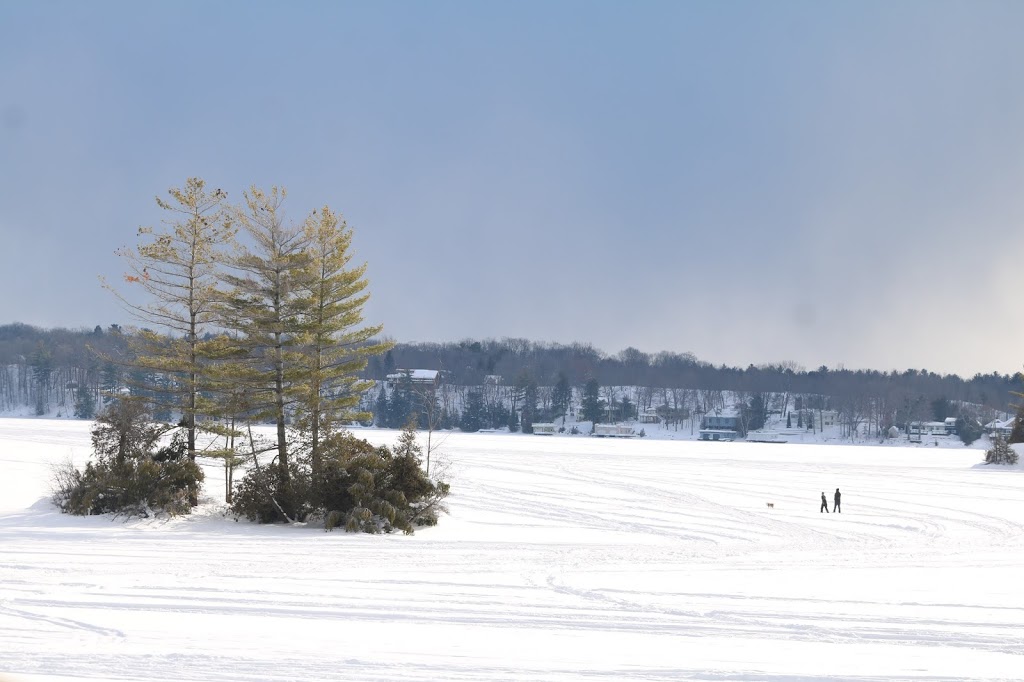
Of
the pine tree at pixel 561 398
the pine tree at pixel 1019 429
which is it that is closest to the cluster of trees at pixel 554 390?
the pine tree at pixel 561 398

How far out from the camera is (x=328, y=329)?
2964 centimetres

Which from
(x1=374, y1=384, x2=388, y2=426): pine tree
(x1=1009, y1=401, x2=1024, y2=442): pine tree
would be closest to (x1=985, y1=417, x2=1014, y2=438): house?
(x1=1009, y1=401, x2=1024, y2=442): pine tree

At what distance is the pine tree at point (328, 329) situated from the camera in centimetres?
2945

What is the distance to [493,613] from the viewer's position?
46.7 feet

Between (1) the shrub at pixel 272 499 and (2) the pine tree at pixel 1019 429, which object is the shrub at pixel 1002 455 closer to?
(2) the pine tree at pixel 1019 429

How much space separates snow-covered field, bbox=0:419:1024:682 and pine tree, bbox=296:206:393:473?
4.71 meters

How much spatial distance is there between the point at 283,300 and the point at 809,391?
177 meters

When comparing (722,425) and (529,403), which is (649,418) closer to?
(722,425)

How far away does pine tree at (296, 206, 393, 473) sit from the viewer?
2945 cm

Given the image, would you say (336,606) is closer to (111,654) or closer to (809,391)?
(111,654)

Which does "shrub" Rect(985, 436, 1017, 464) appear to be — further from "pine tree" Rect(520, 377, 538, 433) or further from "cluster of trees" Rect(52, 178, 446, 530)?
"pine tree" Rect(520, 377, 538, 433)

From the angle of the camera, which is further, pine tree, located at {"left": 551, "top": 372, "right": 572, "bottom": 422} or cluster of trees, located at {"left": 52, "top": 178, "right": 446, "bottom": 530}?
pine tree, located at {"left": 551, "top": 372, "right": 572, "bottom": 422}

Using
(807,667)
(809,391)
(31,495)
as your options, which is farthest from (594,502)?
(809,391)

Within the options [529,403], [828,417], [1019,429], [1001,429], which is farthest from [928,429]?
[1019,429]
